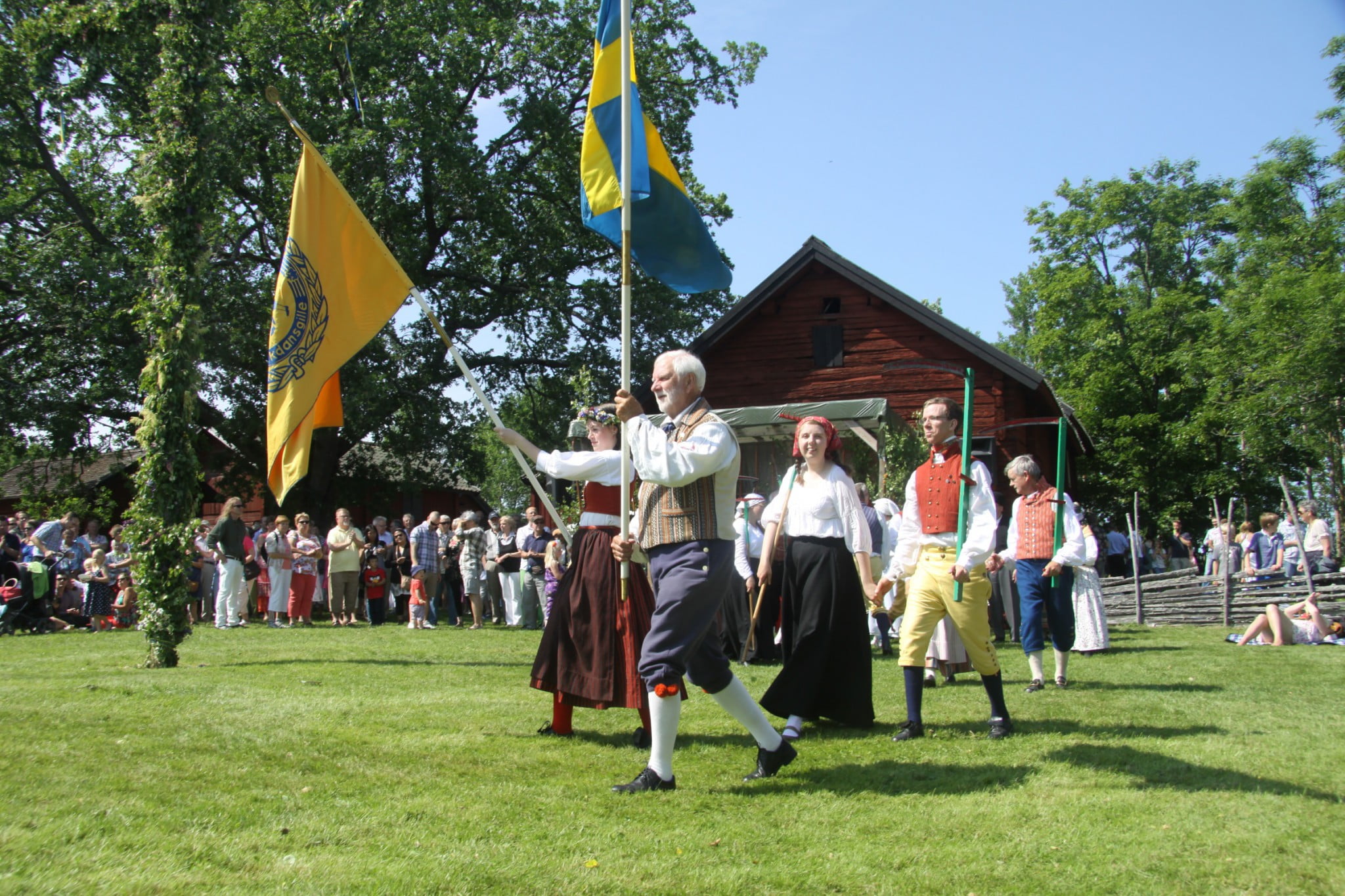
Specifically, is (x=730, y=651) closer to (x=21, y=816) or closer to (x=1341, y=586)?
(x=21, y=816)

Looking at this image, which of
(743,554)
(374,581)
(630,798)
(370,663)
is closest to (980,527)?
(630,798)

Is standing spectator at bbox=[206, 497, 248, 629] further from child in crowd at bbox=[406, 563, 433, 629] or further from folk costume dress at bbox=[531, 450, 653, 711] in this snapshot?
folk costume dress at bbox=[531, 450, 653, 711]

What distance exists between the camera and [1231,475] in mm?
38062

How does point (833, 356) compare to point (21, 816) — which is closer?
point (21, 816)

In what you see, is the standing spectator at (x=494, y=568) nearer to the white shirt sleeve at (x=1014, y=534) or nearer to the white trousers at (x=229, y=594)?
the white trousers at (x=229, y=594)

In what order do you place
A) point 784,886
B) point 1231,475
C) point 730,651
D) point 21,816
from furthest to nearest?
1. point 1231,475
2. point 730,651
3. point 21,816
4. point 784,886

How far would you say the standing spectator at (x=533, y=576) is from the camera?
16.8m

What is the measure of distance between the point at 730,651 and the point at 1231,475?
33.3 metres

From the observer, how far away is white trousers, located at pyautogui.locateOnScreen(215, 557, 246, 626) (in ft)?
50.1

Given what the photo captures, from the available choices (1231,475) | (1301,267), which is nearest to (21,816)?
(1301,267)

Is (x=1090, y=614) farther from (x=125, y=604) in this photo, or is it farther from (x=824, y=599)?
(x=125, y=604)

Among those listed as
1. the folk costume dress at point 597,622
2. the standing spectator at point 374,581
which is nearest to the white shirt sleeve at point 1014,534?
the folk costume dress at point 597,622

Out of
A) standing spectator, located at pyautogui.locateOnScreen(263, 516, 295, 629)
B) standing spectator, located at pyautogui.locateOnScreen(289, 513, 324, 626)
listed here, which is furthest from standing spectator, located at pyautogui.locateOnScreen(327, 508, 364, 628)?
standing spectator, located at pyautogui.locateOnScreen(263, 516, 295, 629)

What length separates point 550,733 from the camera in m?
6.27
